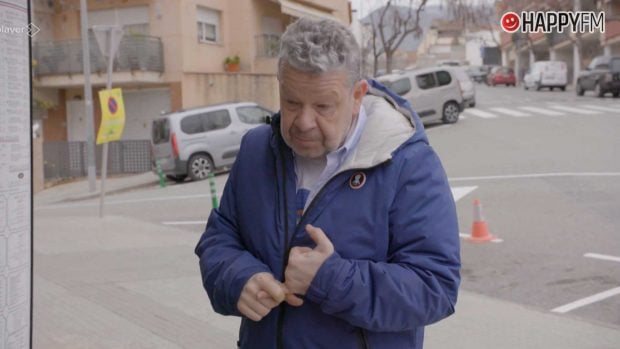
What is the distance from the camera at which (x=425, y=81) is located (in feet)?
76.5

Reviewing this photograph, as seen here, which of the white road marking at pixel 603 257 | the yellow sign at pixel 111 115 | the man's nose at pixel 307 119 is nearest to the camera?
the man's nose at pixel 307 119

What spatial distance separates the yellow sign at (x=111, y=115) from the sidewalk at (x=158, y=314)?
3288mm

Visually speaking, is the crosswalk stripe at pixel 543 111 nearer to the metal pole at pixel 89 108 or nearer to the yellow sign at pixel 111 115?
the metal pole at pixel 89 108

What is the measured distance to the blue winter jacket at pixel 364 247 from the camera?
1.90m

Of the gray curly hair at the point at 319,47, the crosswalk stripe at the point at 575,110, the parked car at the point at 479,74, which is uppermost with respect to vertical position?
the parked car at the point at 479,74

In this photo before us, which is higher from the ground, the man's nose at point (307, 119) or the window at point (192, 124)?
the window at point (192, 124)

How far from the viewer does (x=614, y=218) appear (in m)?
9.72

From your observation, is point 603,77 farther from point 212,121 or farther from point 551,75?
point 212,121

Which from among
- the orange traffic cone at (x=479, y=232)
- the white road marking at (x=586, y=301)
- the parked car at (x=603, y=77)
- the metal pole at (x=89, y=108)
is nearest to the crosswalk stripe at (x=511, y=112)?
the parked car at (x=603, y=77)

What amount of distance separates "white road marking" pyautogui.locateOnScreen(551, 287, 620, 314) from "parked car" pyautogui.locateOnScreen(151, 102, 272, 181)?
1274 cm

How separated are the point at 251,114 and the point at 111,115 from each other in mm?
7682

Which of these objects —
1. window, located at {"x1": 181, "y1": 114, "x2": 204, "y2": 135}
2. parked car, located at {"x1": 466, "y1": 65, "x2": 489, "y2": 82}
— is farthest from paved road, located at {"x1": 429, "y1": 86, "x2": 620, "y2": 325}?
parked car, located at {"x1": 466, "y1": 65, "x2": 489, "y2": 82}

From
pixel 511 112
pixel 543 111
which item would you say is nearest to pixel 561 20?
pixel 511 112

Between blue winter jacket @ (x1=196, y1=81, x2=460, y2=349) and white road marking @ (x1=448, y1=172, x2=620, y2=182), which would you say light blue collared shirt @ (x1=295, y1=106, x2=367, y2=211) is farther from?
white road marking @ (x1=448, y1=172, x2=620, y2=182)
